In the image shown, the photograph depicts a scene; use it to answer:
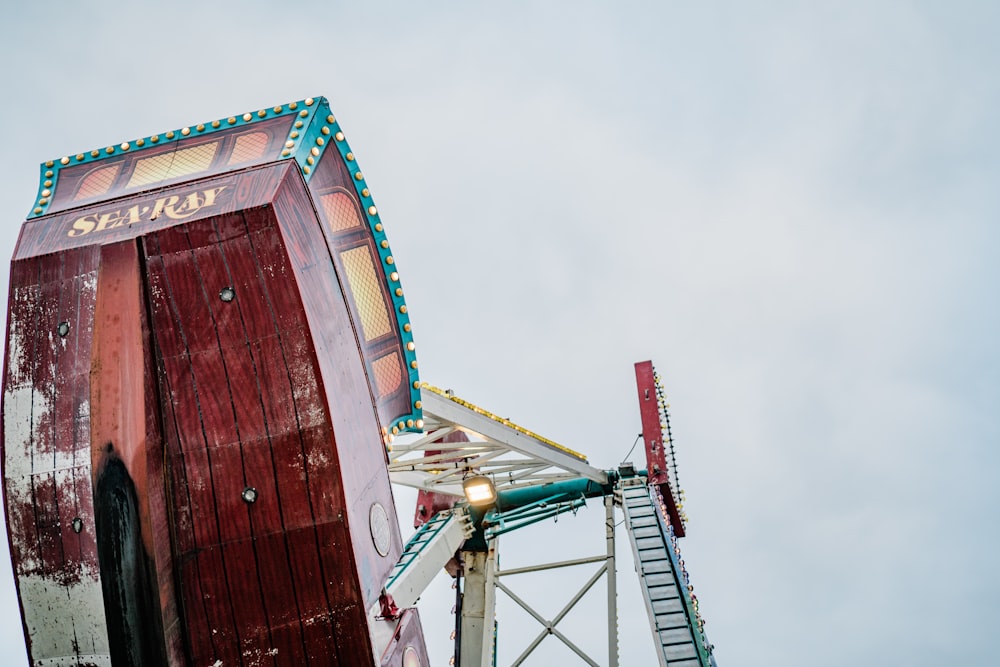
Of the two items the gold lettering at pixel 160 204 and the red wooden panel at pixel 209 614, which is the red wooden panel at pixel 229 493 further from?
the gold lettering at pixel 160 204

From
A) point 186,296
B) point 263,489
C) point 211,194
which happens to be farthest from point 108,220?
point 263,489

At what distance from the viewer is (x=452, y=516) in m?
18.8

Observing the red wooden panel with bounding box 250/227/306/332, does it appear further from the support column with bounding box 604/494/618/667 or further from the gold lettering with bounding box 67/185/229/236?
the support column with bounding box 604/494/618/667

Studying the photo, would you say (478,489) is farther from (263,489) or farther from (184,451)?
(184,451)

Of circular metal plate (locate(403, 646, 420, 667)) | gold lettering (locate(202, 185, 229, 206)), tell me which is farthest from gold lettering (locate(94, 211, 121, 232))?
circular metal plate (locate(403, 646, 420, 667))

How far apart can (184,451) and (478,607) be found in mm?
12502

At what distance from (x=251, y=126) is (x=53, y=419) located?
332cm

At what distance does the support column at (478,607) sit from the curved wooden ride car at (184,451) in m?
10.2

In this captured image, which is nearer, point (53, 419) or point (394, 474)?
point (53, 419)

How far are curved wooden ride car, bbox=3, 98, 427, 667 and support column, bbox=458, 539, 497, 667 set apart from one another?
10236 mm

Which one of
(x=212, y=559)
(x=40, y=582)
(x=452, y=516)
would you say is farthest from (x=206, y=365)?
(x=452, y=516)

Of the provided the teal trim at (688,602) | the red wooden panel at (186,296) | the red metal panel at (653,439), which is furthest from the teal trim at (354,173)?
the red metal panel at (653,439)

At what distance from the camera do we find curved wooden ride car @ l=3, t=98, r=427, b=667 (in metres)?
7.30

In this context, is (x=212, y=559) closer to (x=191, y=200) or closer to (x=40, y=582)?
(x=40, y=582)
